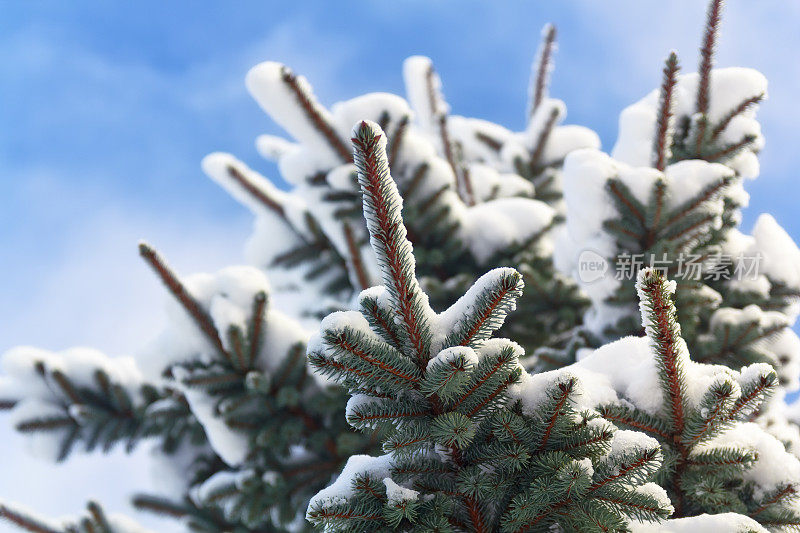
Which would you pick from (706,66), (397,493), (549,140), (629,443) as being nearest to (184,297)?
(397,493)

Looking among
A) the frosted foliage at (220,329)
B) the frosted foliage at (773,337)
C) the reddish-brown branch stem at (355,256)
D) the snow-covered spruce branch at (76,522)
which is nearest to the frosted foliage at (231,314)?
the frosted foliage at (220,329)

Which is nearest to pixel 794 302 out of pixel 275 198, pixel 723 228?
pixel 723 228

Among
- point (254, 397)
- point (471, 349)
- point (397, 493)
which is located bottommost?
point (397, 493)

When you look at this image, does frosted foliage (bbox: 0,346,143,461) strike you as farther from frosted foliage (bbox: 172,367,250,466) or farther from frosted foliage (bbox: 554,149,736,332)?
frosted foliage (bbox: 554,149,736,332)

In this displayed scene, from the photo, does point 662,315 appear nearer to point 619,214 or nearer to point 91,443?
point 619,214

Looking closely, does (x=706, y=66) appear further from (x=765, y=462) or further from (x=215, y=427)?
(x=215, y=427)
